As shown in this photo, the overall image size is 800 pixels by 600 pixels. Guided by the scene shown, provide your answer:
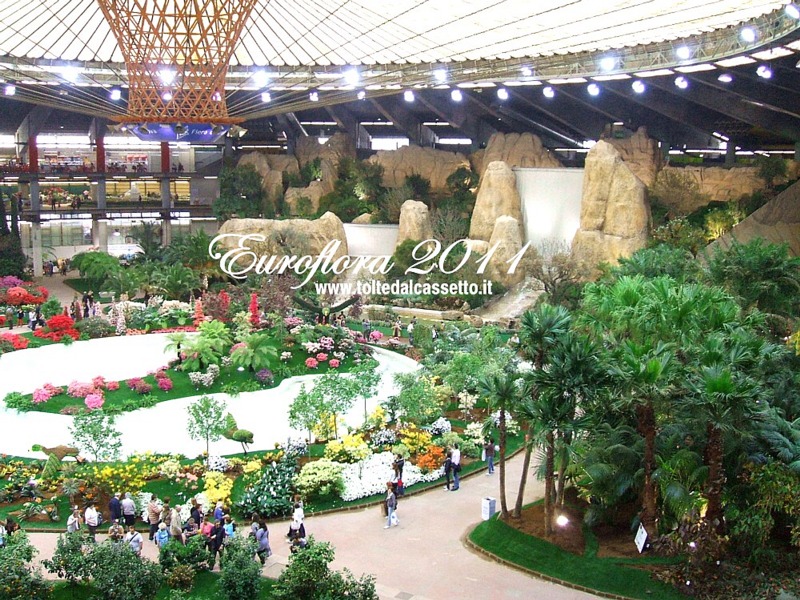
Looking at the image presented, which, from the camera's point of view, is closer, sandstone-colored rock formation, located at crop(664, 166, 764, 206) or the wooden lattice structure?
the wooden lattice structure

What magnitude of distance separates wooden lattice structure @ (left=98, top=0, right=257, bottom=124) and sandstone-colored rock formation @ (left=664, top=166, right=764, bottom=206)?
2267cm

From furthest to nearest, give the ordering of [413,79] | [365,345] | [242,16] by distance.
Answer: [413,79], [365,345], [242,16]

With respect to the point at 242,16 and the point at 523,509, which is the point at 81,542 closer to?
the point at 523,509

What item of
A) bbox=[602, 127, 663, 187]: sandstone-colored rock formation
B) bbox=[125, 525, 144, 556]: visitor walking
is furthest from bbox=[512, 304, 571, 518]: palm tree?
bbox=[602, 127, 663, 187]: sandstone-colored rock formation

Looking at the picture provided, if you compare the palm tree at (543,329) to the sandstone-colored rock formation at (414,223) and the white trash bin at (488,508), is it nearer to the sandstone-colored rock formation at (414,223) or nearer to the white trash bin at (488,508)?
the white trash bin at (488,508)

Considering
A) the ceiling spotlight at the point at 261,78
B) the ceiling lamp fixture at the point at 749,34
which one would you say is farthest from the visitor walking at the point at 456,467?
the ceiling spotlight at the point at 261,78

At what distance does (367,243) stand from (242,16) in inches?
924

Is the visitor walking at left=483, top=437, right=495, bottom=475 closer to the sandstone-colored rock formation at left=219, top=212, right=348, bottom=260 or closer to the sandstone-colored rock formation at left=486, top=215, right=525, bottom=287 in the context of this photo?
the sandstone-colored rock formation at left=486, top=215, right=525, bottom=287

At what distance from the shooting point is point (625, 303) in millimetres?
23469

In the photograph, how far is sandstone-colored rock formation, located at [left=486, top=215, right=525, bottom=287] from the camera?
4216 cm

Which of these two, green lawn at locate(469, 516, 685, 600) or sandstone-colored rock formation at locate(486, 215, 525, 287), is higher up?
sandstone-colored rock formation at locate(486, 215, 525, 287)

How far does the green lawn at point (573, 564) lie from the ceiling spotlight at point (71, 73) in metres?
33.3

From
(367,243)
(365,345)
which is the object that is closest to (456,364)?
(365,345)

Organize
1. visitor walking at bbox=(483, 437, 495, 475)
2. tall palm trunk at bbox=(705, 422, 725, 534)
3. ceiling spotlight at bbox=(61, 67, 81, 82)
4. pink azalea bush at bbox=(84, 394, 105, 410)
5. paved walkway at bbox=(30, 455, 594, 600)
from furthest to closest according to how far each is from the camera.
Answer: ceiling spotlight at bbox=(61, 67, 81, 82), pink azalea bush at bbox=(84, 394, 105, 410), visitor walking at bbox=(483, 437, 495, 475), paved walkway at bbox=(30, 455, 594, 600), tall palm trunk at bbox=(705, 422, 725, 534)
